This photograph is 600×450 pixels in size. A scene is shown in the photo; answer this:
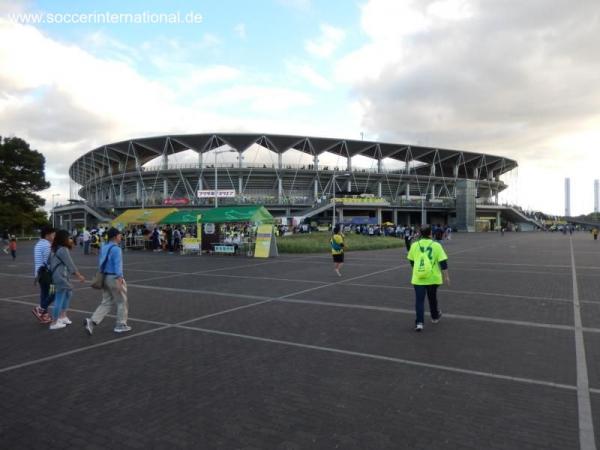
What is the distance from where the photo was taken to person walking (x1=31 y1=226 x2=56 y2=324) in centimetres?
724

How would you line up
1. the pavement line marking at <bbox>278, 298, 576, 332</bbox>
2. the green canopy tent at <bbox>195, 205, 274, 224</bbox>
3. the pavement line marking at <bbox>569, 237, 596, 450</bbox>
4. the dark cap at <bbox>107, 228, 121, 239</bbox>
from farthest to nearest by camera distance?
the green canopy tent at <bbox>195, 205, 274, 224</bbox> → the pavement line marking at <bbox>278, 298, 576, 332</bbox> → the dark cap at <bbox>107, 228, 121, 239</bbox> → the pavement line marking at <bbox>569, 237, 596, 450</bbox>

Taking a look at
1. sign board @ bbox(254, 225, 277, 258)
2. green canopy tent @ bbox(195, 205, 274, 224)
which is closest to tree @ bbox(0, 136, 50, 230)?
green canopy tent @ bbox(195, 205, 274, 224)

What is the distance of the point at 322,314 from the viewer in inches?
314

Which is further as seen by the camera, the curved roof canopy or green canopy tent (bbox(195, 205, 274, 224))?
the curved roof canopy

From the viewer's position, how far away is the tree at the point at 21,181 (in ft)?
147

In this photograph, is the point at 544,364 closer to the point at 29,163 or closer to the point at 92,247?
the point at 92,247

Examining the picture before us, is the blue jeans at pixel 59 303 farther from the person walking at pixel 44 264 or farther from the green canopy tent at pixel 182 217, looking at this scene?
the green canopy tent at pixel 182 217

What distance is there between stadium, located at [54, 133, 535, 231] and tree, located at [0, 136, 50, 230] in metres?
17.4

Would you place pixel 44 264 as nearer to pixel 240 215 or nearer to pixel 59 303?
pixel 59 303

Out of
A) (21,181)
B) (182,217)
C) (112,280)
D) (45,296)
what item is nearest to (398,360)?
(112,280)

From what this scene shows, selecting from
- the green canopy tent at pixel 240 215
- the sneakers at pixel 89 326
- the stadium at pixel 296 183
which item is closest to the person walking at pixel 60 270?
the sneakers at pixel 89 326

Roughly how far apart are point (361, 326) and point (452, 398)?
2945mm

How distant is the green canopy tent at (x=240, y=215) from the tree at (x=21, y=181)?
100 feet

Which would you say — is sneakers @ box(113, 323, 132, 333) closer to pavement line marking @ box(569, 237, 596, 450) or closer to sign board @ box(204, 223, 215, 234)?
pavement line marking @ box(569, 237, 596, 450)
